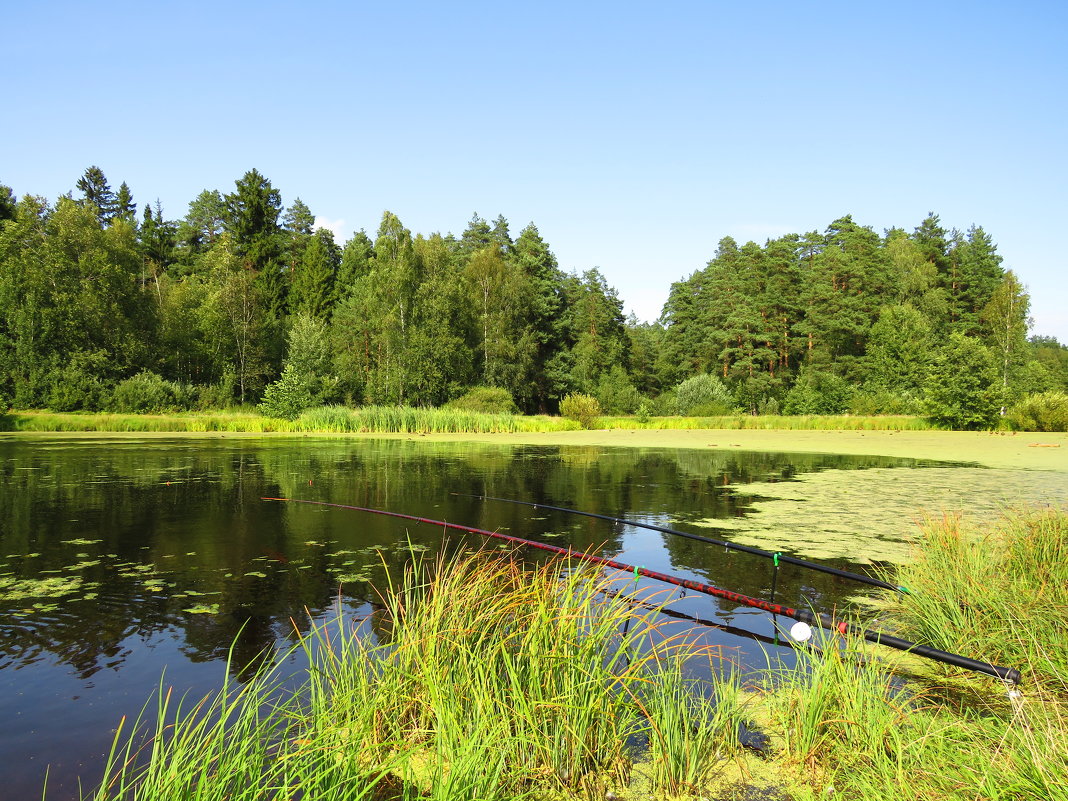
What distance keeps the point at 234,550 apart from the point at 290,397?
26078 mm

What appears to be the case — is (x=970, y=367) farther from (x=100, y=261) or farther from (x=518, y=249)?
(x=100, y=261)

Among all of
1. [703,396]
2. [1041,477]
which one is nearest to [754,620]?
[1041,477]

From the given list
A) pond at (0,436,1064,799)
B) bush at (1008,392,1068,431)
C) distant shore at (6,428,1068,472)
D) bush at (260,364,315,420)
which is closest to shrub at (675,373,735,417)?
distant shore at (6,428,1068,472)

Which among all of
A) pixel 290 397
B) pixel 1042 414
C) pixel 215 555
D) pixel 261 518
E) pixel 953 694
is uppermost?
pixel 290 397

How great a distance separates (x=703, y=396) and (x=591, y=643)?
1536 inches

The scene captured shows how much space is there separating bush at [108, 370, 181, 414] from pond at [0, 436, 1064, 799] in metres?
14.1

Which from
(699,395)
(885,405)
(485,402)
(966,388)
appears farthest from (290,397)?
(885,405)

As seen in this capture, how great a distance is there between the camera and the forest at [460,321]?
104 ft

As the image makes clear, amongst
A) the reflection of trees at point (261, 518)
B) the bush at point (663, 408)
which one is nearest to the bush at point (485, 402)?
the bush at point (663, 408)

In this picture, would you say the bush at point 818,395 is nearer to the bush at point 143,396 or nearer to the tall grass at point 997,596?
the bush at point 143,396

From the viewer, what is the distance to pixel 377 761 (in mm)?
2863

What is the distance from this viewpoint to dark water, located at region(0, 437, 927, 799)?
4102 millimetres

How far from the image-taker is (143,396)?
30.9 m

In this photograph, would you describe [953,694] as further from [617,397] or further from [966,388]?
[617,397]
